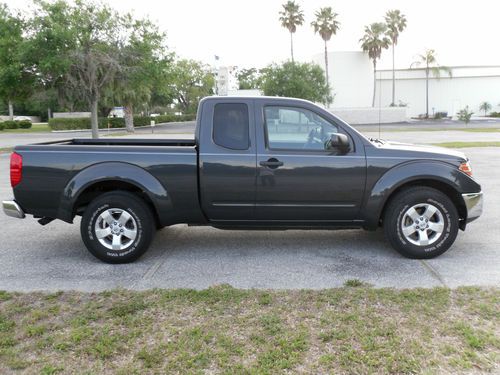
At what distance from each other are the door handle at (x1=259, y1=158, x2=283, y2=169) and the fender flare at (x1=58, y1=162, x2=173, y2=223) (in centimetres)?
112

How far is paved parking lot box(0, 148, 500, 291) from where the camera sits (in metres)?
4.65

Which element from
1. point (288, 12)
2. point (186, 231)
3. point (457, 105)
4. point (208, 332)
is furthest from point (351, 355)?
point (457, 105)

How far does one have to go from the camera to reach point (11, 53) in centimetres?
1977

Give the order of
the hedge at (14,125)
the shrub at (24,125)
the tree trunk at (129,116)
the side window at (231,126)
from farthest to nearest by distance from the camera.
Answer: the shrub at (24,125)
the hedge at (14,125)
the tree trunk at (129,116)
the side window at (231,126)

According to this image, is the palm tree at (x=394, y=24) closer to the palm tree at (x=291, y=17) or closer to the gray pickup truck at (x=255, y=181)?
the palm tree at (x=291, y=17)

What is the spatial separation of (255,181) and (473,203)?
97.1 inches

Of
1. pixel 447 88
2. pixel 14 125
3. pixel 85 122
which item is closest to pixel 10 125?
pixel 14 125

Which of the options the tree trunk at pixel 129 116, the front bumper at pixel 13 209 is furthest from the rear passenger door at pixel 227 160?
the tree trunk at pixel 129 116

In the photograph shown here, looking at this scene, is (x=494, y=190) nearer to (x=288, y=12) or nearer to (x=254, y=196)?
(x=254, y=196)

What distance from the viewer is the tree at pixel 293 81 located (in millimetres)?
45031

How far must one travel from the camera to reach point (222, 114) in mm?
5312

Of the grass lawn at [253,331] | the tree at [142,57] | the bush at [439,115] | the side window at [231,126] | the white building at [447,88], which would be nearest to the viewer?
the grass lawn at [253,331]

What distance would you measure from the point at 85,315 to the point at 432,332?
2.72 metres

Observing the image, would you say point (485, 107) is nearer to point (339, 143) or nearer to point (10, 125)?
point (10, 125)
